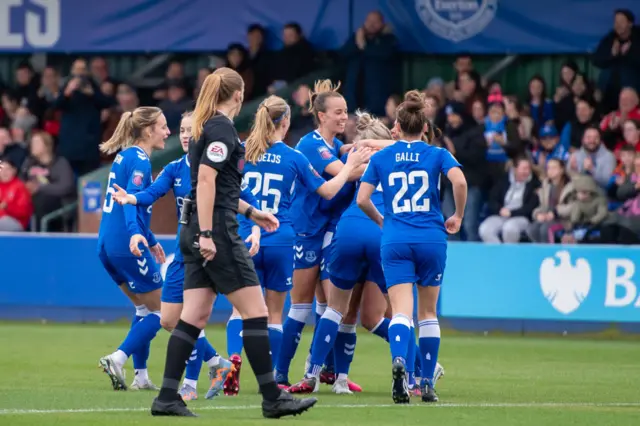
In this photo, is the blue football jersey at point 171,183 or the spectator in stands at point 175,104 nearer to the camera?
the blue football jersey at point 171,183

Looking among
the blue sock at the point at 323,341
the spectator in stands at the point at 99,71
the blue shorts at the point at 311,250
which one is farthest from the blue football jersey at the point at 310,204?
the spectator in stands at the point at 99,71

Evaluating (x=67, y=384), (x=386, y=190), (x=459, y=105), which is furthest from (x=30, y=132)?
(x=386, y=190)

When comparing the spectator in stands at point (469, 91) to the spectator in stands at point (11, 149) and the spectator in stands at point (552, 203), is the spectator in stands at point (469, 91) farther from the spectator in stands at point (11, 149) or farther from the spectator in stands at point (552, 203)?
the spectator in stands at point (11, 149)

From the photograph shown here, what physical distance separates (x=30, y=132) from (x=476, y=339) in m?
9.47

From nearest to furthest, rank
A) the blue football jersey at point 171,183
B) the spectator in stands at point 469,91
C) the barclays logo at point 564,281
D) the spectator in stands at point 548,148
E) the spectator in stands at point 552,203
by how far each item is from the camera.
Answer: the blue football jersey at point 171,183, the barclays logo at point 564,281, the spectator in stands at point 552,203, the spectator in stands at point 548,148, the spectator in stands at point 469,91

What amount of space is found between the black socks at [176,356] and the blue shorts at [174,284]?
5.10 feet

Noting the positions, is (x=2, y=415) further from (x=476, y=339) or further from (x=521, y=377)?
(x=476, y=339)

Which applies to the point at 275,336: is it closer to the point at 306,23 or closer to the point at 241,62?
the point at 241,62

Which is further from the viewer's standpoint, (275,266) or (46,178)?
(46,178)

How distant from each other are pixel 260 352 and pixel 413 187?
2.03 metres

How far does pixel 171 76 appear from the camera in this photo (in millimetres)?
22391

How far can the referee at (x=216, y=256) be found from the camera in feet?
28.4

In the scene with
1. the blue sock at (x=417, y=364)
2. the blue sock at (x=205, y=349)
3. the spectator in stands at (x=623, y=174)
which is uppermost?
the spectator in stands at (x=623, y=174)

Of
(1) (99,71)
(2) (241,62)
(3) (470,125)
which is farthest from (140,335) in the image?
(1) (99,71)
